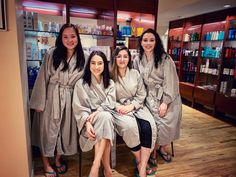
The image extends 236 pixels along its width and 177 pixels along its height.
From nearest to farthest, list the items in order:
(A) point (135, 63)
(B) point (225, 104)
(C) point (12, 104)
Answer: (C) point (12, 104)
(A) point (135, 63)
(B) point (225, 104)

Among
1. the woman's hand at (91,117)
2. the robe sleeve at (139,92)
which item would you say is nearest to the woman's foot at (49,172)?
the woman's hand at (91,117)

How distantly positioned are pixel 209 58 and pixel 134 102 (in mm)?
3079

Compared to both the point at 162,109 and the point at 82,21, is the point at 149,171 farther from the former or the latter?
the point at 82,21

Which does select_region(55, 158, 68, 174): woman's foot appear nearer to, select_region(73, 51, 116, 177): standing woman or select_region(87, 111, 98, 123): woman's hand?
select_region(73, 51, 116, 177): standing woman

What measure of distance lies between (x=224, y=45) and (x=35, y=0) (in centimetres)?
345

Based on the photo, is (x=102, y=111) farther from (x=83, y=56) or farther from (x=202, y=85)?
(x=202, y=85)

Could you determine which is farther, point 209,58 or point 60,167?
point 209,58

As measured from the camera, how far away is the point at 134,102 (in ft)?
6.79

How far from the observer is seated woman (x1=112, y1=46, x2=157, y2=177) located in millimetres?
1931

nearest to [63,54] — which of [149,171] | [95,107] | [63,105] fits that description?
[63,105]

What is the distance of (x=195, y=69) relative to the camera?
4668 millimetres

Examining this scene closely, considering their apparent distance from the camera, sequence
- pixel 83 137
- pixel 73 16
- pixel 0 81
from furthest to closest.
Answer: pixel 73 16
pixel 83 137
pixel 0 81

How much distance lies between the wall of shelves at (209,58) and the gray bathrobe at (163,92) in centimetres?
206

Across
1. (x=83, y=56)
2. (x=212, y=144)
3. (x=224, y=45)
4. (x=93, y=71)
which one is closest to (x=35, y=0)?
(x=83, y=56)
